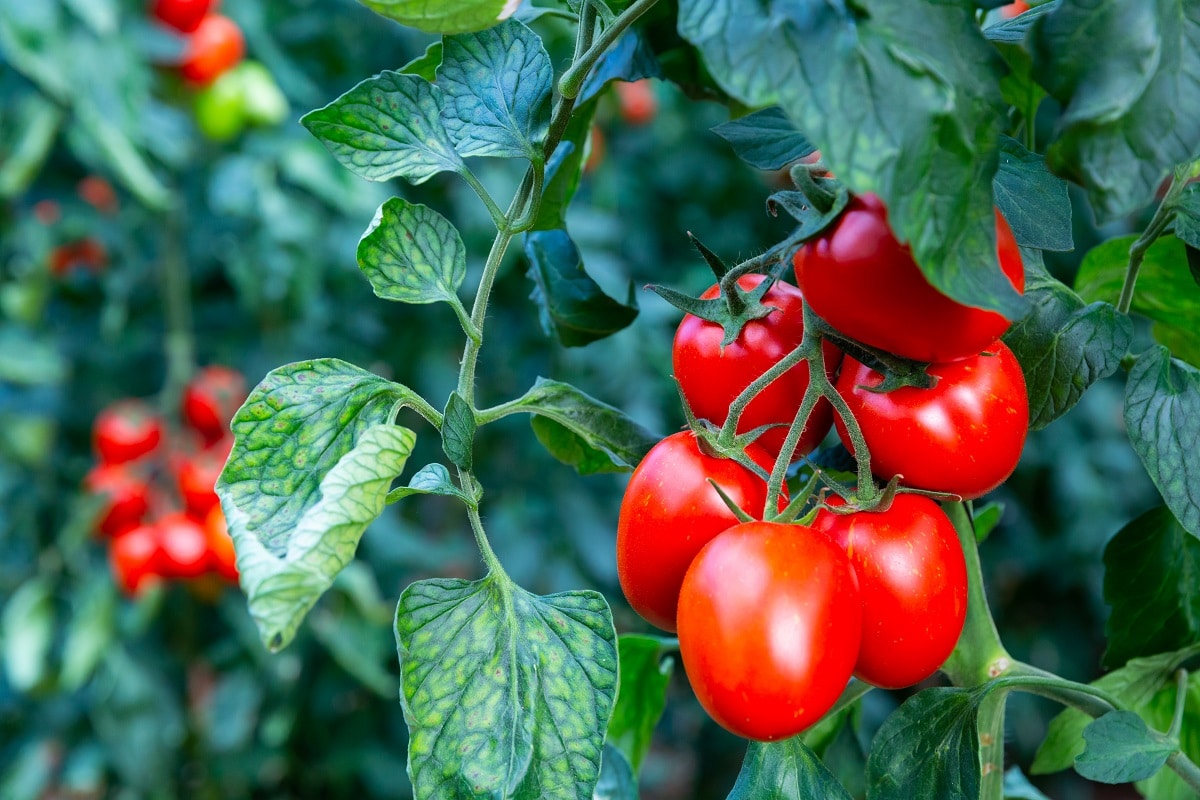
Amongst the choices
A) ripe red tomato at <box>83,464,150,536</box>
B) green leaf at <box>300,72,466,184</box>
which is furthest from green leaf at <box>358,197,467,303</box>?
ripe red tomato at <box>83,464,150,536</box>

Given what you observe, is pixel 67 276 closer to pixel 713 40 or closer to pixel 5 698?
pixel 5 698

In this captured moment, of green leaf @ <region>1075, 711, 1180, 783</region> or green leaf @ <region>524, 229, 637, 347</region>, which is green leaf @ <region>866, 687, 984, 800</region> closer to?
green leaf @ <region>1075, 711, 1180, 783</region>

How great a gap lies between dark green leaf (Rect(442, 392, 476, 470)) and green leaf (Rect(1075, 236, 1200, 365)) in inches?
10.7

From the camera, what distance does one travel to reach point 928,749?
0.40m

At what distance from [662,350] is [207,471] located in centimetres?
65

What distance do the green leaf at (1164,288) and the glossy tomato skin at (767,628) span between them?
23cm

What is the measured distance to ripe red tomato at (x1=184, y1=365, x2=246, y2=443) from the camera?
135 cm

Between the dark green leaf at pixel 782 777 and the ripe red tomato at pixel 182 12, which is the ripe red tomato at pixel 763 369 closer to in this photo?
the dark green leaf at pixel 782 777

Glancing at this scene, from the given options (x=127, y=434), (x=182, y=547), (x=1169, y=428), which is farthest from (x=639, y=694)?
(x=127, y=434)

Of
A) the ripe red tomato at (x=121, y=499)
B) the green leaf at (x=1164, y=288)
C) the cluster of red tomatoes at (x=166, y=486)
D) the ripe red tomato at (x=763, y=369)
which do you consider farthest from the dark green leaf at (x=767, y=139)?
the ripe red tomato at (x=121, y=499)

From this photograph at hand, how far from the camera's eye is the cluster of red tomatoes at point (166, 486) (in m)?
1.26

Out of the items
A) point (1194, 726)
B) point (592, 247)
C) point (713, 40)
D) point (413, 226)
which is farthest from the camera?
point (592, 247)

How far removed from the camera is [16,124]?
131 centimetres

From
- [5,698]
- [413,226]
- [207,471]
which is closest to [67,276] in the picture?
[207,471]
